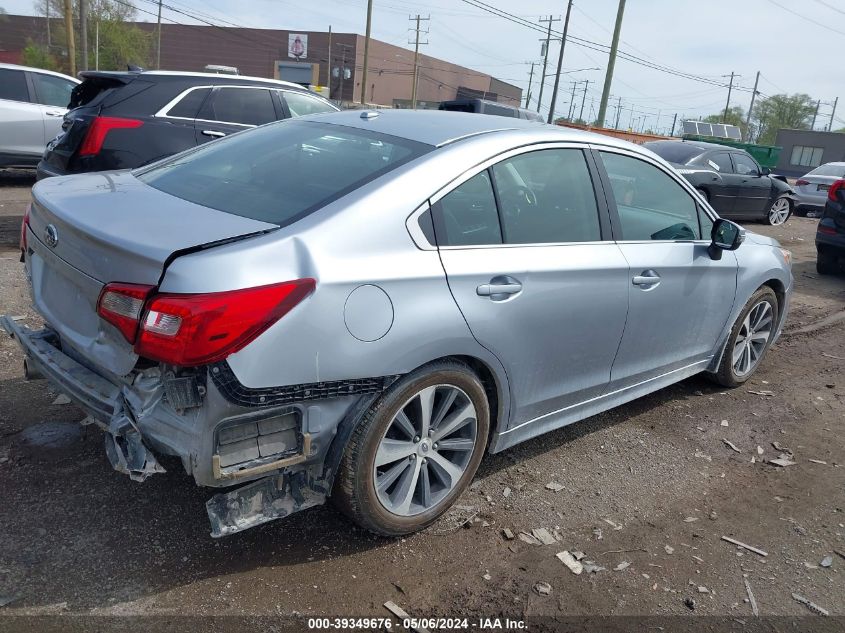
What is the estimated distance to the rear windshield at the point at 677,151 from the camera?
43.2 ft

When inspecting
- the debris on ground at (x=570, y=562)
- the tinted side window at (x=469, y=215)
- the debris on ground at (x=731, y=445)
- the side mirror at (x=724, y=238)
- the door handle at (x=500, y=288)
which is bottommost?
the debris on ground at (x=731, y=445)

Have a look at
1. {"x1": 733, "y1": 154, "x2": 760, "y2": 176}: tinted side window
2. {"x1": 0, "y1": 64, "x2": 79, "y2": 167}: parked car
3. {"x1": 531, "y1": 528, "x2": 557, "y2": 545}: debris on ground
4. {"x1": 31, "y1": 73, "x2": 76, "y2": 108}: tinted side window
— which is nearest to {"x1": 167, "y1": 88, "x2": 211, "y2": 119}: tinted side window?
{"x1": 0, "y1": 64, "x2": 79, "y2": 167}: parked car

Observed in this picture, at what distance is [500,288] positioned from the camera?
3016mm

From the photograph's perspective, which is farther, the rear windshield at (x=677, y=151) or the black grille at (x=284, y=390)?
the rear windshield at (x=677, y=151)

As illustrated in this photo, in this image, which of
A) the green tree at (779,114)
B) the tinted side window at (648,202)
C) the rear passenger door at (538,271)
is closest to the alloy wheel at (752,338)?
the tinted side window at (648,202)

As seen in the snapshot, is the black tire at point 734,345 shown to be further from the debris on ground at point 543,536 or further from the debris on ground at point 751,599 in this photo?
the debris on ground at point 543,536

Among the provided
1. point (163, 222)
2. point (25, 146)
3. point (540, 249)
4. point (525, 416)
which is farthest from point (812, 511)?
point (25, 146)

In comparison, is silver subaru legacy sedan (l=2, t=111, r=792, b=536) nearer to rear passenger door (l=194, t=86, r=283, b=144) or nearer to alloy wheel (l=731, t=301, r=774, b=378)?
alloy wheel (l=731, t=301, r=774, b=378)

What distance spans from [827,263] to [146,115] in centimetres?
870

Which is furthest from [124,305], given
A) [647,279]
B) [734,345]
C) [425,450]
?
[734,345]

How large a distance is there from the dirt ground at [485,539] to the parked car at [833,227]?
577cm

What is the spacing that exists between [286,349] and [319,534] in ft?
3.30

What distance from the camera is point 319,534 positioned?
301 cm

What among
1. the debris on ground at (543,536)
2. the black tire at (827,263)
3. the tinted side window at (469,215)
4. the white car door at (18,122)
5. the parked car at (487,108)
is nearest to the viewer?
the tinted side window at (469,215)
